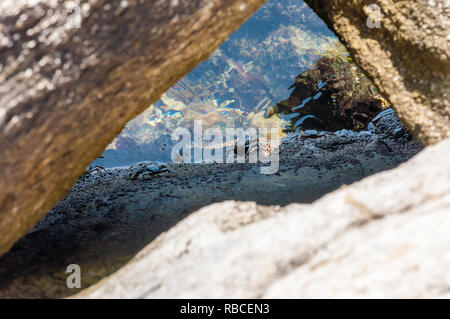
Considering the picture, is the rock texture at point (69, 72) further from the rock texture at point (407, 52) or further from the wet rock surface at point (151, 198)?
the rock texture at point (407, 52)

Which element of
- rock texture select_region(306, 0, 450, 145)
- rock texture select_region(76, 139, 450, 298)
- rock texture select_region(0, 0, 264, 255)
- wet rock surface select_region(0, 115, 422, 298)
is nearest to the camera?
rock texture select_region(76, 139, 450, 298)

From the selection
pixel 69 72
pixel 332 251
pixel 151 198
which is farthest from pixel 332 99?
pixel 69 72

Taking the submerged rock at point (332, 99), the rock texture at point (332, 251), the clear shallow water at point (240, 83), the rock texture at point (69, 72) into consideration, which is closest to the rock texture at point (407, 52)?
the rock texture at point (332, 251)

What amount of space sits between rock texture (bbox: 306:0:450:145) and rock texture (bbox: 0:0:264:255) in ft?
2.74

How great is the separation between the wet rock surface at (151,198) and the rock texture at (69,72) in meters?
0.51

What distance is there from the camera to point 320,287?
1216mm

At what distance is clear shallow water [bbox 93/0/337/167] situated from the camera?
213 inches

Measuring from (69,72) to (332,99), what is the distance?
4.08 metres

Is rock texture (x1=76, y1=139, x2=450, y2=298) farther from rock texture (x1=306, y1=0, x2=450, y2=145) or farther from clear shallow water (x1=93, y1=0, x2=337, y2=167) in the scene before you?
clear shallow water (x1=93, y1=0, x2=337, y2=167)

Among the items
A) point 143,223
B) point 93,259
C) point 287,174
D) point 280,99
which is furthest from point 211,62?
point 93,259

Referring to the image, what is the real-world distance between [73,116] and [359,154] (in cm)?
273

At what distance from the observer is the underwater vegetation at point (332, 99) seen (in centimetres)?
436

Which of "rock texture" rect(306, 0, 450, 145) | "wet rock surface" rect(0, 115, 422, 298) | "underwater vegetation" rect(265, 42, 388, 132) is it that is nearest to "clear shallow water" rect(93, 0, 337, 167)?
"underwater vegetation" rect(265, 42, 388, 132)

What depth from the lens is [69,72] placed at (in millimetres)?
1345
